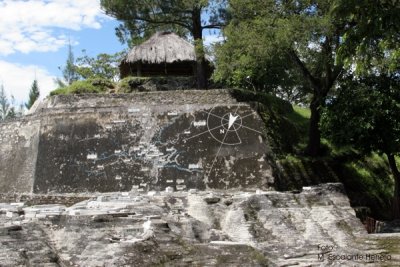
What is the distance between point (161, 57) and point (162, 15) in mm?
1379

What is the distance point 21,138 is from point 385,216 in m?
9.50

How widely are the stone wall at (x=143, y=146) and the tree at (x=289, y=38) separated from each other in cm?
141

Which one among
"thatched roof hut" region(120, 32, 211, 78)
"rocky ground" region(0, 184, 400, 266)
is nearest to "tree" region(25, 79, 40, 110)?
"thatched roof hut" region(120, 32, 211, 78)

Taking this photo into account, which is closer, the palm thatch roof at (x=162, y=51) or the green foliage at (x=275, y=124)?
the green foliage at (x=275, y=124)

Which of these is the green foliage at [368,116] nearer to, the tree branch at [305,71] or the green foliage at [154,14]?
the tree branch at [305,71]

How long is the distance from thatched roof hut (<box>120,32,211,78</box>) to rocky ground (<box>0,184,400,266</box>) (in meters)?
7.74

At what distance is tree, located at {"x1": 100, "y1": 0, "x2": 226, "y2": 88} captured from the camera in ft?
57.2

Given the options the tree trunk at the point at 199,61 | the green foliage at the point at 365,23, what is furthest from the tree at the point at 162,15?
the green foliage at the point at 365,23

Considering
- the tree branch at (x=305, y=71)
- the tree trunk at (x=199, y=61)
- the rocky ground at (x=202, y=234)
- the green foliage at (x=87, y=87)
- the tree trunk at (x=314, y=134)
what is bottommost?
the rocky ground at (x=202, y=234)

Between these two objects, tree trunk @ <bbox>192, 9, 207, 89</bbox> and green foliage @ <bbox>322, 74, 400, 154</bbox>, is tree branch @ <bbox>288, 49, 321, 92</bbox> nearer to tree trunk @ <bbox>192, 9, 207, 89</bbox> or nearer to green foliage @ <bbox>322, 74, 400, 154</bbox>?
green foliage @ <bbox>322, 74, 400, 154</bbox>

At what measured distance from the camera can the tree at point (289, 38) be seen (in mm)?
12156

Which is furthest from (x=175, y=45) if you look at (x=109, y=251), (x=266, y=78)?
(x=109, y=251)

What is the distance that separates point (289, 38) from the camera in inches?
477

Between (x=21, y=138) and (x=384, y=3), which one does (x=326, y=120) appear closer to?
(x=384, y=3)
